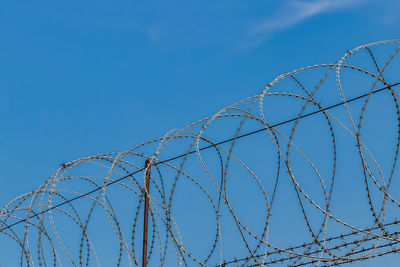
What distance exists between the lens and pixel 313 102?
10.8m

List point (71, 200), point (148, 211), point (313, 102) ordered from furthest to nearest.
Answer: point (71, 200) < point (148, 211) < point (313, 102)

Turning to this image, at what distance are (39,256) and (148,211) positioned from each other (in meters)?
2.30

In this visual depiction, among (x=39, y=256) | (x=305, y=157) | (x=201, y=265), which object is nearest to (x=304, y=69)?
(x=305, y=157)

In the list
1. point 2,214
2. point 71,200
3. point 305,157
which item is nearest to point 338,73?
point 305,157

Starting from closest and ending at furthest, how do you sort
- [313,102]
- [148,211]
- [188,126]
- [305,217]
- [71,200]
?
1. [305,217]
2. [313,102]
3. [188,126]
4. [148,211]
5. [71,200]

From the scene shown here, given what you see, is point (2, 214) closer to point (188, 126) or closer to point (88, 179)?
point (88, 179)

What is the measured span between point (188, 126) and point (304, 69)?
2.44 metres

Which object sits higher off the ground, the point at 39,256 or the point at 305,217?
the point at 39,256

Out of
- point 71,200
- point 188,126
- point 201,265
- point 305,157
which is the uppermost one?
point 71,200

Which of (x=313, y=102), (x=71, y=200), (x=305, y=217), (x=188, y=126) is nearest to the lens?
(x=305, y=217)

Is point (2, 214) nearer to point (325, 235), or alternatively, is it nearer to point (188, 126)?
point (188, 126)

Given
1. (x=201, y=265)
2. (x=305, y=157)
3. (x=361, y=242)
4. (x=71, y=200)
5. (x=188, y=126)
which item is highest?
(x=71, y=200)

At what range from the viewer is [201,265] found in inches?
465

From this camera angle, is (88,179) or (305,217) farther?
(88,179)
